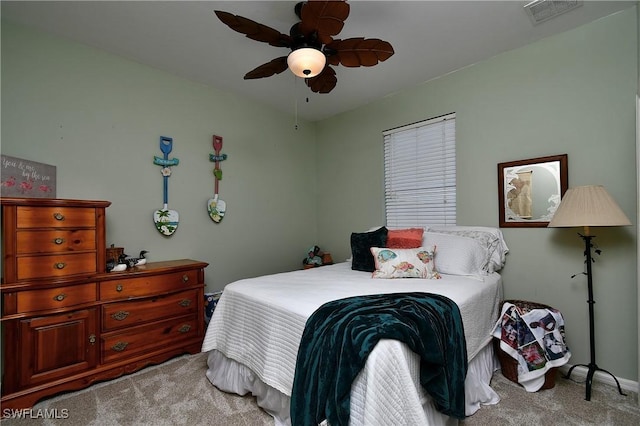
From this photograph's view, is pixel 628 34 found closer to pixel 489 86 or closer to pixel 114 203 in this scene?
pixel 489 86

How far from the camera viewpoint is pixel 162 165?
297cm

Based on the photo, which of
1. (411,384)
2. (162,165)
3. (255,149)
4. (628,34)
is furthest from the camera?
(255,149)

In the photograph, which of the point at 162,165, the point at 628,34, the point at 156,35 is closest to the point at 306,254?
the point at 162,165

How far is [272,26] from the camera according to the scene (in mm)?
2268

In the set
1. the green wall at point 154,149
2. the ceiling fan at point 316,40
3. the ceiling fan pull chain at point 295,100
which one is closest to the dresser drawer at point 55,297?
the green wall at point 154,149

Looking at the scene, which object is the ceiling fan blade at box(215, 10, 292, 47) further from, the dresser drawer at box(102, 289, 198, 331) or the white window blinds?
the dresser drawer at box(102, 289, 198, 331)

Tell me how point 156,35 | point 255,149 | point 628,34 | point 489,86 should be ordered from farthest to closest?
point 255,149
point 489,86
point 156,35
point 628,34

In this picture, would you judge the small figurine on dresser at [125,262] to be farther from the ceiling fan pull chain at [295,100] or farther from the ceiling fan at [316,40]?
the ceiling fan pull chain at [295,100]

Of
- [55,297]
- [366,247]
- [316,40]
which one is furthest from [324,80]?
[55,297]

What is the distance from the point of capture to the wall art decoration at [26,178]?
2078mm

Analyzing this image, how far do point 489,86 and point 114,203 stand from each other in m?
3.61

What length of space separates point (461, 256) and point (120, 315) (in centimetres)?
277

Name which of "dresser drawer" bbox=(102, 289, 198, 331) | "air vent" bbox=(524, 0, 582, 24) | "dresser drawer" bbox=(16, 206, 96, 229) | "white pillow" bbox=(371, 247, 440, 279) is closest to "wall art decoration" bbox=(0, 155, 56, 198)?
"dresser drawer" bbox=(16, 206, 96, 229)

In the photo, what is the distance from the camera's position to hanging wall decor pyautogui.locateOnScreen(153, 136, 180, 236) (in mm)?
2912
